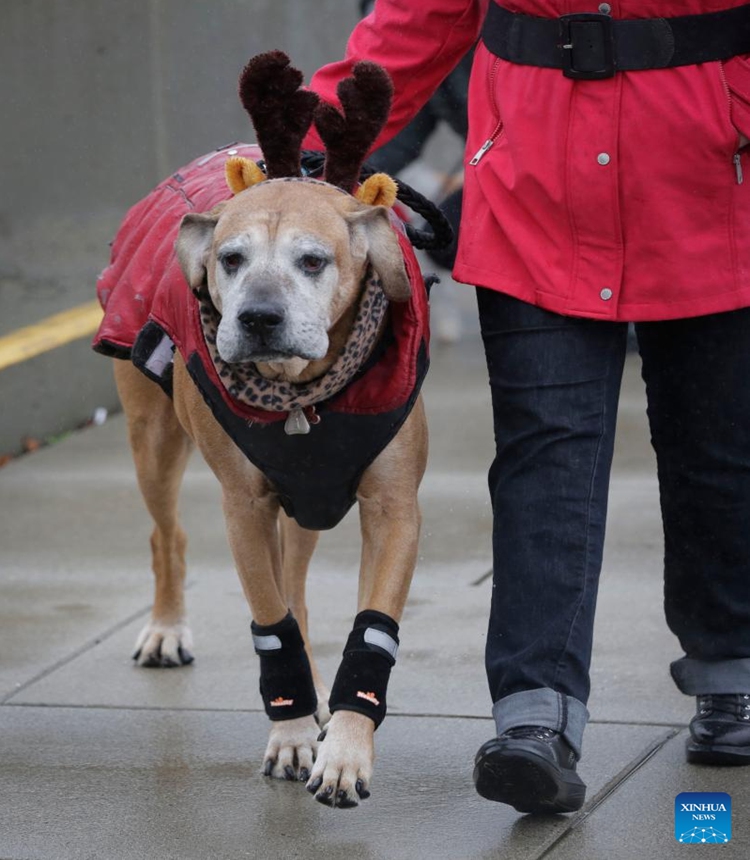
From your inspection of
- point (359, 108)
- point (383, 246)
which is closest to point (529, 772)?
point (383, 246)

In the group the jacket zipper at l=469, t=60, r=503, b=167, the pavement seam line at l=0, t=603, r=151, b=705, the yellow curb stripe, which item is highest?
the jacket zipper at l=469, t=60, r=503, b=167

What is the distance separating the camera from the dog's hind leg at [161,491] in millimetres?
4664

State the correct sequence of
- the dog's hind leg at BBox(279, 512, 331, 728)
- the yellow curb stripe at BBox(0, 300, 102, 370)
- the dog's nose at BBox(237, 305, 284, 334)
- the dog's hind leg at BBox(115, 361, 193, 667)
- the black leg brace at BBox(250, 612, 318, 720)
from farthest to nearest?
the yellow curb stripe at BBox(0, 300, 102, 370), the dog's hind leg at BBox(115, 361, 193, 667), the dog's hind leg at BBox(279, 512, 331, 728), the black leg brace at BBox(250, 612, 318, 720), the dog's nose at BBox(237, 305, 284, 334)

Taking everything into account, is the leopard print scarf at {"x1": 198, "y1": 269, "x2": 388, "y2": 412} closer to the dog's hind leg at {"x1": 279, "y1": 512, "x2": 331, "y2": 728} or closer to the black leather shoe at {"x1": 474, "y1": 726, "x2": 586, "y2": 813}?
the black leather shoe at {"x1": 474, "y1": 726, "x2": 586, "y2": 813}

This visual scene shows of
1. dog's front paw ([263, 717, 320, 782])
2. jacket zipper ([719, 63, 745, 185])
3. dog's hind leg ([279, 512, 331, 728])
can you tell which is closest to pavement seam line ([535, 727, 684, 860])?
dog's front paw ([263, 717, 320, 782])

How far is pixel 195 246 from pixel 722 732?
1601 mm

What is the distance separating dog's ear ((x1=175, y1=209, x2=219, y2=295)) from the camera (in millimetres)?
3479

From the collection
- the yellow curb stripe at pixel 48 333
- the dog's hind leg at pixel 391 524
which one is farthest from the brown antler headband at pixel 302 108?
the yellow curb stripe at pixel 48 333

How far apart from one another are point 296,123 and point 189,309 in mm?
470

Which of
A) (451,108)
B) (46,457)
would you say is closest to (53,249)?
(46,457)

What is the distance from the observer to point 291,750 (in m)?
3.74

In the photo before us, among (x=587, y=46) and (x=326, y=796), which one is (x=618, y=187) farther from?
(x=326, y=796)

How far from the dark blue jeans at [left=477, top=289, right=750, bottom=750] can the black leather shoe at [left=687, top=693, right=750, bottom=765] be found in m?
0.40

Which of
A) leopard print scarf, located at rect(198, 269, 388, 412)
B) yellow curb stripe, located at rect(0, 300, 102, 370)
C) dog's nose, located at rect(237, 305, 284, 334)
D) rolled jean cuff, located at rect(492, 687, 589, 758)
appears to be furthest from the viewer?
yellow curb stripe, located at rect(0, 300, 102, 370)
